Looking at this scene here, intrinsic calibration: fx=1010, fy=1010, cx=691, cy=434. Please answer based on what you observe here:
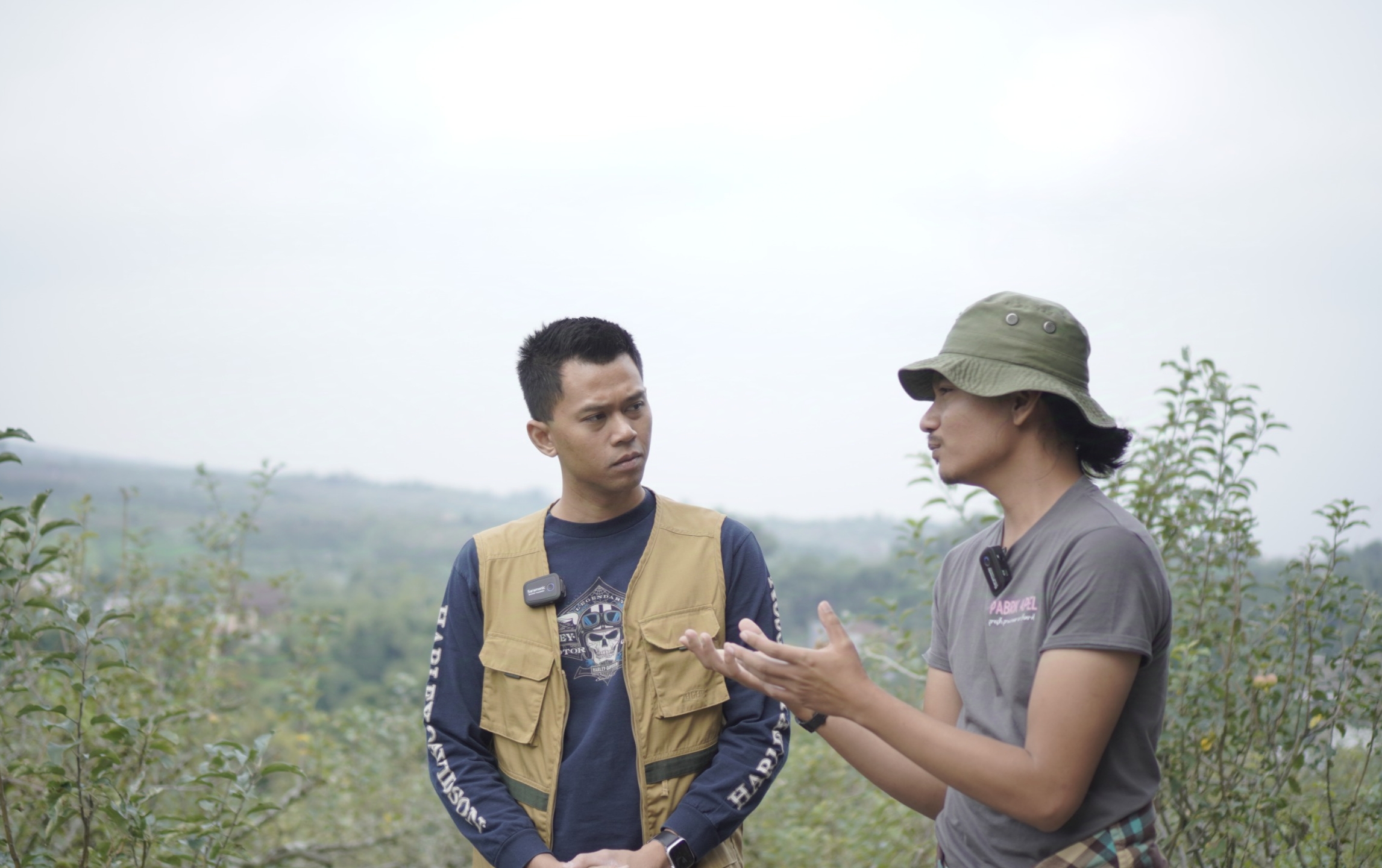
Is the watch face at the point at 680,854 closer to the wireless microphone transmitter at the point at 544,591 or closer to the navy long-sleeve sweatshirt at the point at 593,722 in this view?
the navy long-sleeve sweatshirt at the point at 593,722

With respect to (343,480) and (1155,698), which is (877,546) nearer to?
(1155,698)

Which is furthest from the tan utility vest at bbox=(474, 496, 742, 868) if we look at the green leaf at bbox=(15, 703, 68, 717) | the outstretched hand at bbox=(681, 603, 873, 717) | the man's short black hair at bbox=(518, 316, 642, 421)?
the green leaf at bbox=(15, 703, 68, 717)

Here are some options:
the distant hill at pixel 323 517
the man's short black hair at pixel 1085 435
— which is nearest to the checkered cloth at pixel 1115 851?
the man's short black hair at pixel 1085 435

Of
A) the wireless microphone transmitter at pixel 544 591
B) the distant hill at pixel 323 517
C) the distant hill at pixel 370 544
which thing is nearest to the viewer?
the wireless microphone transmitter at pixel 544 591

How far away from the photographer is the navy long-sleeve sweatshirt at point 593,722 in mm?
2234

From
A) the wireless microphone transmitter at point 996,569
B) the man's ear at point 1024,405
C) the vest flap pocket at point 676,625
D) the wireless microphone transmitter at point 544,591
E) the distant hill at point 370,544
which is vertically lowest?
the distant hill at point 370,544

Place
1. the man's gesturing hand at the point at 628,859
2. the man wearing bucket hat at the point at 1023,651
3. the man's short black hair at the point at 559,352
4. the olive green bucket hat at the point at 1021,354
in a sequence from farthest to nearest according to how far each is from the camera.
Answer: the man's short black hair at the point at 559,352 < the man's gesturing hand at the point at 628,859 < the olive green bucket hat at the point at 1021,354 < the man wearing bucket hat at the point at 1023,651

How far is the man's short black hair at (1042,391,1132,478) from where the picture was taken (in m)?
1.90

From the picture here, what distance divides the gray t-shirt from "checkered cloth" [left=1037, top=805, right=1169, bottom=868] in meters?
0.01

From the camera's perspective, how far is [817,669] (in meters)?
1.69

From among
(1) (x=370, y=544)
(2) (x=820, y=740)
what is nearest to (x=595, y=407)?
(2) (x=820, y=740)

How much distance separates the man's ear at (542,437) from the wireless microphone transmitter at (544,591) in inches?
13.4

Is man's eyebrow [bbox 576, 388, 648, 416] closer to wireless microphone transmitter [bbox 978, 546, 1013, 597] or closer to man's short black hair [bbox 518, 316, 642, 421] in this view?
man's short black hair [bbox 518, 316, 642, 421]

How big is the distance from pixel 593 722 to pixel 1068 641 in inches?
43.5
